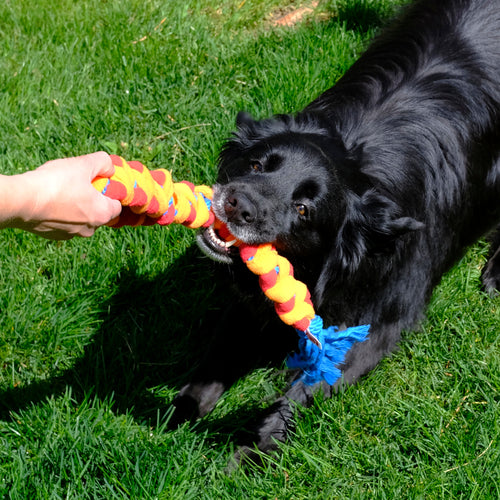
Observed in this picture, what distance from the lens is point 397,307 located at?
3287 mm

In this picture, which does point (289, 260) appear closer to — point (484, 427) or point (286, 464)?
point (286, 464)

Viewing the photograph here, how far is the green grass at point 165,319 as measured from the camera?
9.37 feet

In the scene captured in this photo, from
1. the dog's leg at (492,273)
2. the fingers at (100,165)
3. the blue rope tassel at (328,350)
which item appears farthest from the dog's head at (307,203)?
the dog's leg at (492,273)

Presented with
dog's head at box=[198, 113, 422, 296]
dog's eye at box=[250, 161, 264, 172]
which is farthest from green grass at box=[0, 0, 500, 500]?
dog's eye at box=[250, 161, 264, 172]

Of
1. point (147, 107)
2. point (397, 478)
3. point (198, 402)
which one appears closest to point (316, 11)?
point (147, 107)

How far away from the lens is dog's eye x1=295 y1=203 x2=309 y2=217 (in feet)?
8.61

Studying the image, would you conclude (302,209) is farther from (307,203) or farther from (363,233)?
(363,233)

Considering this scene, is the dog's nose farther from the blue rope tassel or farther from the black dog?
the blue rope tassel

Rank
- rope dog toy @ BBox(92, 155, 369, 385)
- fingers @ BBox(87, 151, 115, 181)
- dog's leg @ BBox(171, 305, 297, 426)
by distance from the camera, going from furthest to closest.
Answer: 1. dog's leg @ BBox(171, 305, 297, 426)
2. rope dog toy @ BBox(92, 155, 369, 385)
3. fingers @ BBox(87, 151, 115, 181)

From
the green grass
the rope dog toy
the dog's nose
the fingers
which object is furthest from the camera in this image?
the green grass

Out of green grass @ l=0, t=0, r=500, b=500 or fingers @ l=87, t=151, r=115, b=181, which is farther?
green grass @ l=0, t=0, r=500, b=500

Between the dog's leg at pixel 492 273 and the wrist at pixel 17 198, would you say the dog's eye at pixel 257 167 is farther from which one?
the dog's leg at pixel 492 273

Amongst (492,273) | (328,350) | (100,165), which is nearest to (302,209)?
(328,350)

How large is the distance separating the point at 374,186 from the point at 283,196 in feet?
1.80
